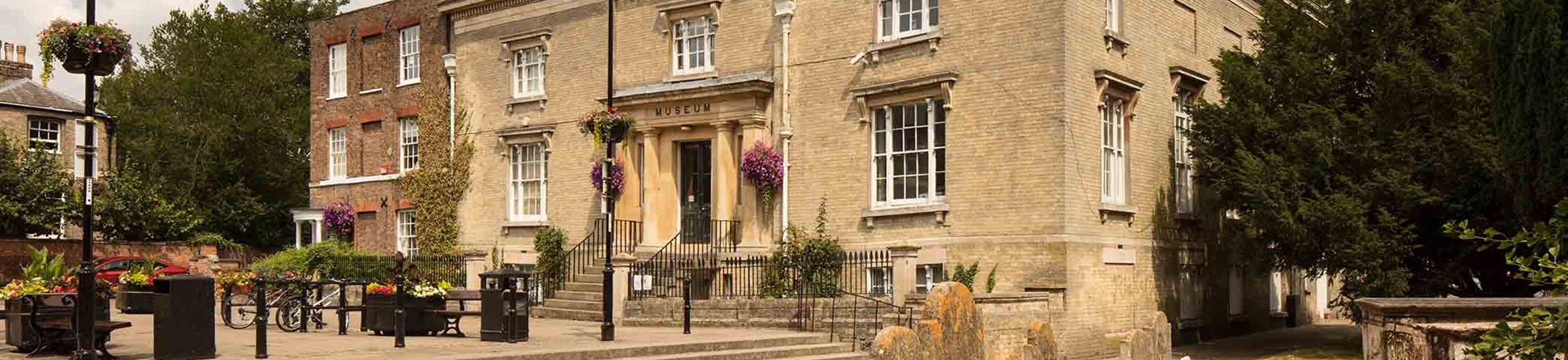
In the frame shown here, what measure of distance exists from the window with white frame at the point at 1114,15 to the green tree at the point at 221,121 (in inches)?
1253

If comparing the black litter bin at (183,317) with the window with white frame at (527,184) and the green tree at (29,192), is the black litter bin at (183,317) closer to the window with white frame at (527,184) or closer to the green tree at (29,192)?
the window with white frame at (527,184)

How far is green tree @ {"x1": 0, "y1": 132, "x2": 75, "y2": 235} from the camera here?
121ft

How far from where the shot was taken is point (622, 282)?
24.0 m

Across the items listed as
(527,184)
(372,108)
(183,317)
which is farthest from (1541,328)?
(372,108)

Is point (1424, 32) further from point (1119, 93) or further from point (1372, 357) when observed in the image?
point (1372, 357)

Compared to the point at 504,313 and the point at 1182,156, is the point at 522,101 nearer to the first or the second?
the point at 504,313

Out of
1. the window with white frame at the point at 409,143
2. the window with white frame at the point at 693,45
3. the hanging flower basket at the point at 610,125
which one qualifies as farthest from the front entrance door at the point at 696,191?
the window with white frame at the point at 409,143

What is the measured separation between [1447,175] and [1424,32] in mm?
2360

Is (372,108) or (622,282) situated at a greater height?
(372,108)

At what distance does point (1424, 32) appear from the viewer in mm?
21812

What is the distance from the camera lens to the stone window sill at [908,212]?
23.0m

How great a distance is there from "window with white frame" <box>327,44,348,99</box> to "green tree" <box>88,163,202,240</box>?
343 inches

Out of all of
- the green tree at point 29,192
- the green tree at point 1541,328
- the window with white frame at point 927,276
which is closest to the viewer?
the green tree at point 1541,328

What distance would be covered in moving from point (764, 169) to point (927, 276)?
11.4ft
